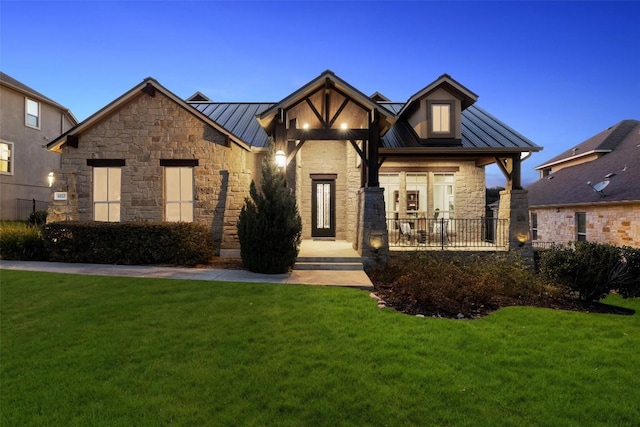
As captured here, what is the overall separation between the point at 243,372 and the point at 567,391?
3.53 metres

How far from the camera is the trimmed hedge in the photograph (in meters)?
10.3

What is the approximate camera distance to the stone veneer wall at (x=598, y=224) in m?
15.1

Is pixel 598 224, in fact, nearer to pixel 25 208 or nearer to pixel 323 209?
pixel 323 209

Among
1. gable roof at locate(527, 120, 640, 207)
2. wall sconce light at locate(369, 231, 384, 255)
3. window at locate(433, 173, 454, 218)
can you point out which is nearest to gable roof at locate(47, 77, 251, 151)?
wall sconce light at locate(369, 231, 384, 255)

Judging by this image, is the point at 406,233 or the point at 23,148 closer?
the point at 406,233

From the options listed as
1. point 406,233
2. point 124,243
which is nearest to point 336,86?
point 406,233

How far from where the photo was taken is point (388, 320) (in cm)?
571

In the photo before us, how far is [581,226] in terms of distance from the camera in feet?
60.5

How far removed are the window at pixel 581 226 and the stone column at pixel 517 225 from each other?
883 centimetres

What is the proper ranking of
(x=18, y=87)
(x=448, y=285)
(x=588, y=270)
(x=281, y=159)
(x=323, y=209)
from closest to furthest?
(x=448, y=285) → (x=588, y=270) → (x=281, y=159) → (x=323, y=209) → (x=18, y=87)

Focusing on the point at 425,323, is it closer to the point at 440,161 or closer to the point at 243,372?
the point at 243,372

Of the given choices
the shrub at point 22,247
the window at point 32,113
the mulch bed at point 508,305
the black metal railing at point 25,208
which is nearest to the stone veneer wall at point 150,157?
the shrub at point 22,247

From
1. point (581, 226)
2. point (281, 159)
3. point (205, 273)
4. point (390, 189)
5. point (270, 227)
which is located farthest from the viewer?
point (581, 226)

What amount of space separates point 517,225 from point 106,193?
15065mm
